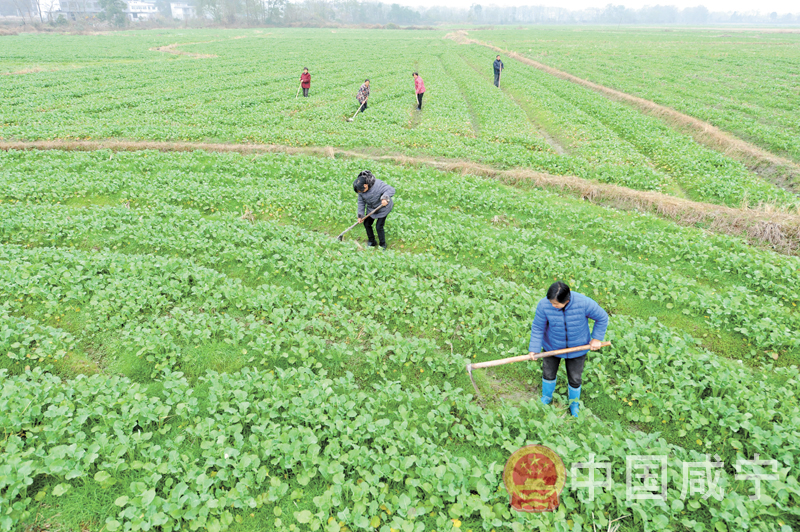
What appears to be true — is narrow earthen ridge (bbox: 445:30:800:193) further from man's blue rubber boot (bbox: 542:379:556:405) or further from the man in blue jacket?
man's blue rubber boot (bbox: 542:379:556:405)

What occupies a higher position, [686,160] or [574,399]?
[686,160]

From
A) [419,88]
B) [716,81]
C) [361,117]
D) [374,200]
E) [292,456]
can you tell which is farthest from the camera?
[716,81]

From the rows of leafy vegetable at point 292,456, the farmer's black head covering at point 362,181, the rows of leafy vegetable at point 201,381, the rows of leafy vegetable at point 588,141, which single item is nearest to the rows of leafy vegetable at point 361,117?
the rows of leafy vegetable at point 588,141

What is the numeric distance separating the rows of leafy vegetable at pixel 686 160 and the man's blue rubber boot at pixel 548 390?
1199 centimetres

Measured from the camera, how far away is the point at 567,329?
5641 mm

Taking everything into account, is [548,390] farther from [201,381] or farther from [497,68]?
[497,68]

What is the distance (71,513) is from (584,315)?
6842mm

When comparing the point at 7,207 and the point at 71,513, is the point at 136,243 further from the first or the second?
the point at 71,513

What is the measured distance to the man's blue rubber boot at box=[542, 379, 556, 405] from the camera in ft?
20.2

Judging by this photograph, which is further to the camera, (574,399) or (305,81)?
(305,81)

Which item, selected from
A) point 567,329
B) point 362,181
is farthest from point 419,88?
point 567,329

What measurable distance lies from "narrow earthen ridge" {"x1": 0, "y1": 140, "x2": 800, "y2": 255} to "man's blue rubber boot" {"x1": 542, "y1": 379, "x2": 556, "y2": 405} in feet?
31.4

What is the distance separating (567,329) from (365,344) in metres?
→ 3.61

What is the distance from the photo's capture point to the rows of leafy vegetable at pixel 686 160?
13672 millimetres
